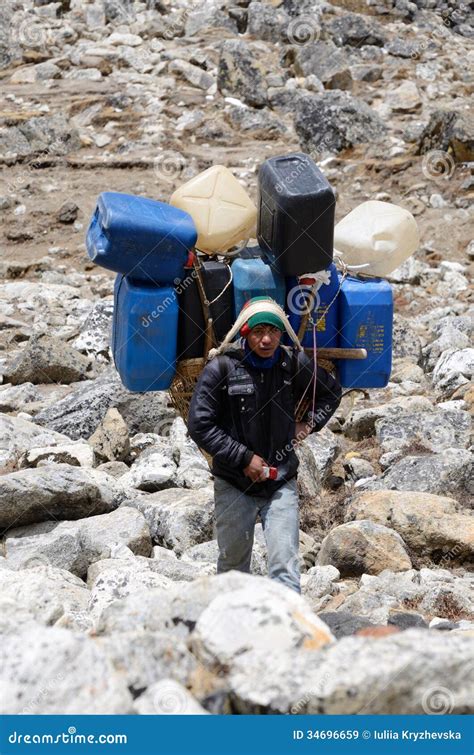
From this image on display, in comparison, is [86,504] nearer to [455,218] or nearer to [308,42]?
[455,218]

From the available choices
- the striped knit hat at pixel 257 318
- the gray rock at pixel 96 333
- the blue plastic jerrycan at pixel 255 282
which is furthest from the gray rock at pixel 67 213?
the striped knit hat at pixel 257 318

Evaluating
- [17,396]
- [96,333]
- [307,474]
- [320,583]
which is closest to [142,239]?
[320,583]

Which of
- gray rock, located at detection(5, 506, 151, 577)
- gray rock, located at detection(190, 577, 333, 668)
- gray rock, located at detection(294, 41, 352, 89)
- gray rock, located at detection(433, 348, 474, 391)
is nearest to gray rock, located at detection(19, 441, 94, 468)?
gray rock, located at detection(5, 506, 151, 577)

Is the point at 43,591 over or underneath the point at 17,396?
over

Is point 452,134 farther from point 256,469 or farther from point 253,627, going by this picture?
point 253,627

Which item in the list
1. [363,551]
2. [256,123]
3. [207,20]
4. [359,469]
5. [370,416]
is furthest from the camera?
[207,20]

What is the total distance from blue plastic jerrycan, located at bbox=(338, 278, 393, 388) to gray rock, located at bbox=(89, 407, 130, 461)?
307 cm

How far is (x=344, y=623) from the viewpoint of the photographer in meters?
4.32

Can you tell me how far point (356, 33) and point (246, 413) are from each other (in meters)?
19.8

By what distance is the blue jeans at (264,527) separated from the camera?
4352mm

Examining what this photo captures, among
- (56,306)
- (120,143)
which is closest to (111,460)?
(56,306)

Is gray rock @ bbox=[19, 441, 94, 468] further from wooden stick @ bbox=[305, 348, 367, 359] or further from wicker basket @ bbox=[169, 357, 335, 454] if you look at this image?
wooden stick @ bbox=[305, 348, 367, 359]

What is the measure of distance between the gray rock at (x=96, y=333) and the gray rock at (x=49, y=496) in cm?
458

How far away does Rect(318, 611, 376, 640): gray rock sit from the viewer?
13.7 feet
